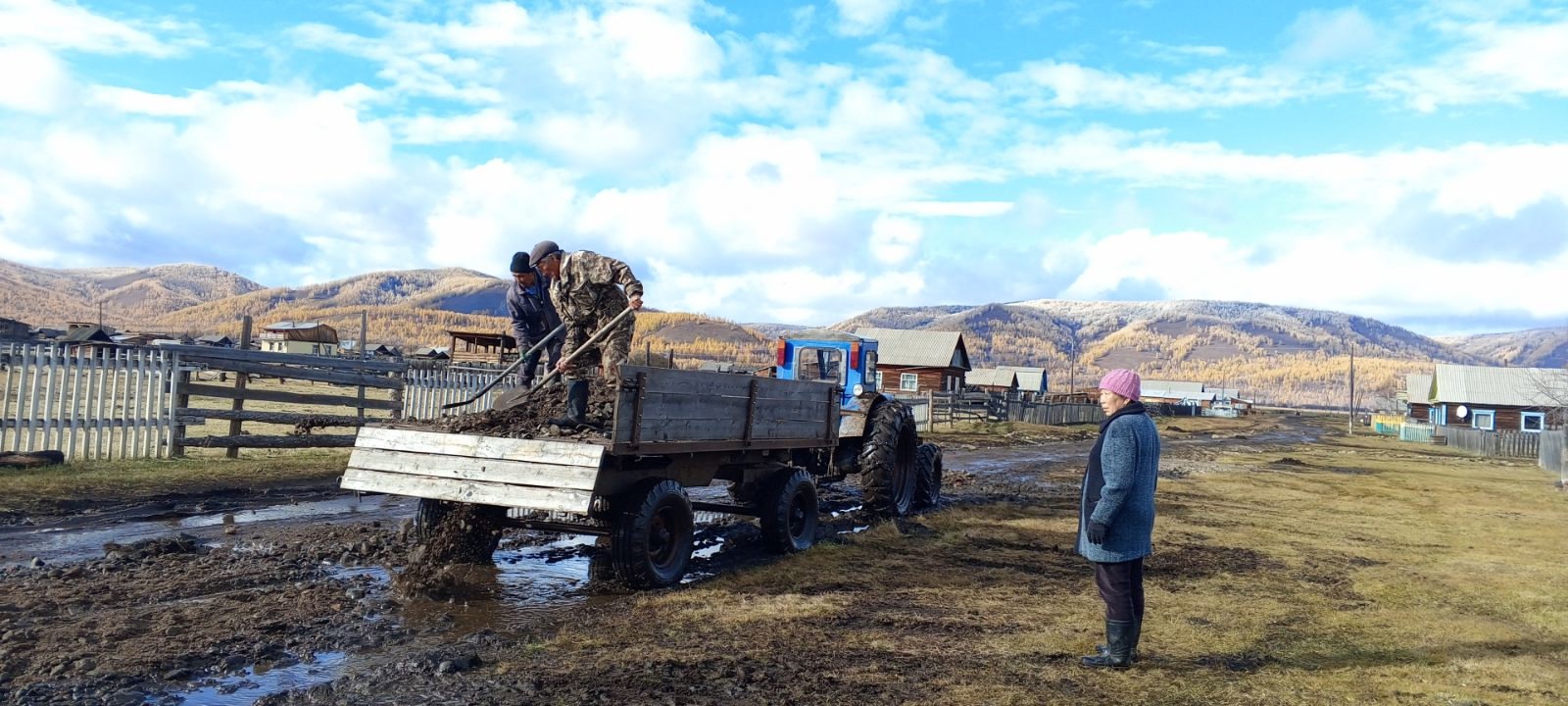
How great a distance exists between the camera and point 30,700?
4.22 meters

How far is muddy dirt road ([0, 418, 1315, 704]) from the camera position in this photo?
182 inches

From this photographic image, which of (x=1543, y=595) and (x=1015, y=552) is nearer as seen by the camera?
(x=1543, y=595)

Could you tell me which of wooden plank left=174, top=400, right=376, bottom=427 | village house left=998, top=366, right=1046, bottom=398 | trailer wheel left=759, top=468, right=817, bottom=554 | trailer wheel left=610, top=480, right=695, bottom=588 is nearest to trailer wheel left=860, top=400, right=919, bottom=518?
trailer wheel left=759, top=468, right=817, bottom=554

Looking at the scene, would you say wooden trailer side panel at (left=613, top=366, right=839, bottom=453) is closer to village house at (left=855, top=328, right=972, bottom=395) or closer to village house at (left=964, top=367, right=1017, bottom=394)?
village house at (left=855, top=328, right=972, bottom=395)

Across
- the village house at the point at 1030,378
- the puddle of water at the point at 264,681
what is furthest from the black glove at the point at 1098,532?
the village house at the point at 1030,378

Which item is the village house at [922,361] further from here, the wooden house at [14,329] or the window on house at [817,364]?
the wooden house at [14,329]

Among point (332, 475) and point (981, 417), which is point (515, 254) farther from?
point (981, 417)

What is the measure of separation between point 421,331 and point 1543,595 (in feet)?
592

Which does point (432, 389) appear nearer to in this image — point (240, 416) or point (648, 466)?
point (240, 416)

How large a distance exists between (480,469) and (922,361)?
186 feet

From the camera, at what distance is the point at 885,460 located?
1099 cm

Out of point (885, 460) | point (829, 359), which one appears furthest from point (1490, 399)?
point (885, 460)

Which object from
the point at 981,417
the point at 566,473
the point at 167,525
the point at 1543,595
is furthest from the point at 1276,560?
the point at 981,417

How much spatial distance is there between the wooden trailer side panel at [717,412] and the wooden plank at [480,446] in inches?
10.5
